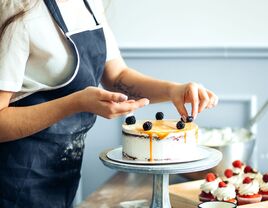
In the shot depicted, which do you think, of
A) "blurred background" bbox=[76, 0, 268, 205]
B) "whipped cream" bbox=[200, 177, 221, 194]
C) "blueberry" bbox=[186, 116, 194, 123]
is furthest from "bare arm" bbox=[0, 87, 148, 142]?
"blurred background" bbox=[76, 0, 268, 205]

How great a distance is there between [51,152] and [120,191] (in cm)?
42

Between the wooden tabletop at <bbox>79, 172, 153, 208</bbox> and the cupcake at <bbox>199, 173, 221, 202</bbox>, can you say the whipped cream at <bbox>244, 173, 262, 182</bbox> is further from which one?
the wooden tabletop at <bbox>79, 172, 153, 208</bbox>

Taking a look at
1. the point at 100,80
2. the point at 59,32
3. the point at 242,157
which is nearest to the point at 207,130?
the point at 242,157

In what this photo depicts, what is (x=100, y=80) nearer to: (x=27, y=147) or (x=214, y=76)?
(x=27, y=147)

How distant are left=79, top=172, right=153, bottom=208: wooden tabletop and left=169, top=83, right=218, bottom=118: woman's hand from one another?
1.18 feet

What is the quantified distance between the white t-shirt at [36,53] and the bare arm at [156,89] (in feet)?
0.75

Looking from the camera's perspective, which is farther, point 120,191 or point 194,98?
point 120,191

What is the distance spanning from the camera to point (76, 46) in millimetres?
1485

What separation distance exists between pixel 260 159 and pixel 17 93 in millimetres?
1073

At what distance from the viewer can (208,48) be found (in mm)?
2209

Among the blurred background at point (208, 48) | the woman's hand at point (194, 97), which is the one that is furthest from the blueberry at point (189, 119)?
the blurred background at point (208, 48)

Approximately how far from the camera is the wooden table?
1720 millimetres

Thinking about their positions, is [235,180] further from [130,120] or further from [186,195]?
[130,120]

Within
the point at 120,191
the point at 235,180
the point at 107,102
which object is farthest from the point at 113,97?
the point at 120,191
